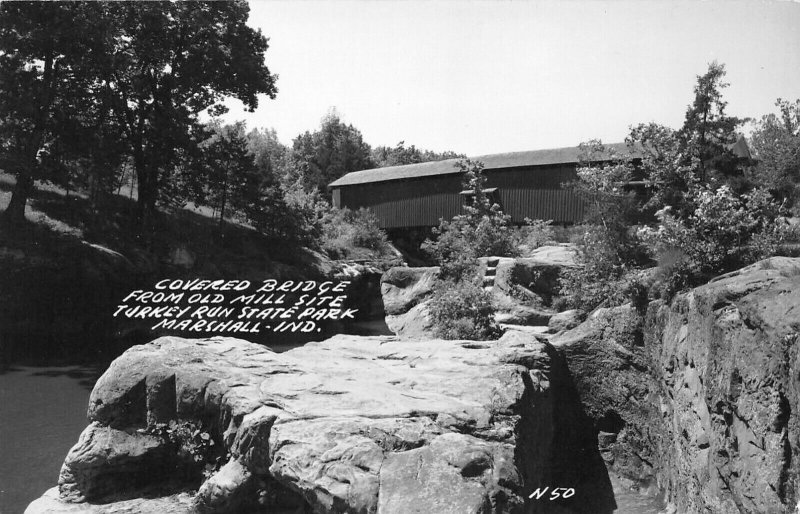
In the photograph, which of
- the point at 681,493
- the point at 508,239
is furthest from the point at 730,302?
the point at 508,239

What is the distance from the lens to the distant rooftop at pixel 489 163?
30.2m

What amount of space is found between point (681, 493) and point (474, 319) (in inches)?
260

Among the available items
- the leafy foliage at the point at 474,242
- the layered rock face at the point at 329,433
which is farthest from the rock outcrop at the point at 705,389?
the leafy foliage at the point at 474,242

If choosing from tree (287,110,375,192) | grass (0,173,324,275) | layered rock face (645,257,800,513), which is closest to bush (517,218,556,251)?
grass (0,173,324,275)

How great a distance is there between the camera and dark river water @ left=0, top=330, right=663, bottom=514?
9.28 meters

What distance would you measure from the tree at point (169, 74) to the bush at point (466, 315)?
1732 centimetres

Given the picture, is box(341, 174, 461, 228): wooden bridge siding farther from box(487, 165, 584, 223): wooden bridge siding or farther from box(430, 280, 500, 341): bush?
box(430, 280, 500, 341): bush

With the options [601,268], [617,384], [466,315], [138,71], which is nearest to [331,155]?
[138,71]

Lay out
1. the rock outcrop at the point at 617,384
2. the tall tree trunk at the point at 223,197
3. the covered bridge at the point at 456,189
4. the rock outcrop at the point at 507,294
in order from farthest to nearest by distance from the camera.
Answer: the covered bridge at the point at 456,189, the tall tree trunk at the point at 223,197, the rock outcrop at the point at 507,294, the rock outcrop at the point at 617,384

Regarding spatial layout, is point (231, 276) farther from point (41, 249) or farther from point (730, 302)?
point (730, 302)

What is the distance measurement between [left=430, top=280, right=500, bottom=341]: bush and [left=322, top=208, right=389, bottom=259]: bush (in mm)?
21076

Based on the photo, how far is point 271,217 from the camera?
A: 31.8 metres

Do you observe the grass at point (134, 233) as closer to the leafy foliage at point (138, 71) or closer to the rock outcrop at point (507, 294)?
the leafy foliage at point (138, 71)

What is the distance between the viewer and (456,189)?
111 ft
